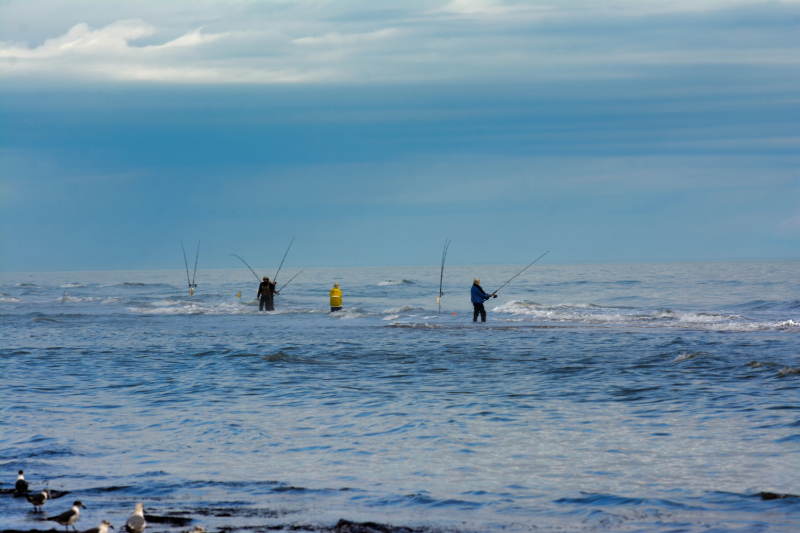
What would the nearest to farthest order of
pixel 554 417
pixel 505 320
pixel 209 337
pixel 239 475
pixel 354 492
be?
pixel 354 492 < pixel 239 475 < pixel 554 417 < pixel 209 337 < pixel 505 320

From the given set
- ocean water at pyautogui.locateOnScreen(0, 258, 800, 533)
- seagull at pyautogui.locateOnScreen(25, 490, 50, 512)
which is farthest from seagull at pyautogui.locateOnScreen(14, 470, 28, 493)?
seagull at pyautogui.locateOnScreen(25, 490, 50, 512)

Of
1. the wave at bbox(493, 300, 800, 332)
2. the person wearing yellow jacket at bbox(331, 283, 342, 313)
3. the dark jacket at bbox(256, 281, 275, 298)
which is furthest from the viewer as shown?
the dark jacket at bbox(256, 281, 275, 298)

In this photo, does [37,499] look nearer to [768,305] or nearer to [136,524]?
[136,524]

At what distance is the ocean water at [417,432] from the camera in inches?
239

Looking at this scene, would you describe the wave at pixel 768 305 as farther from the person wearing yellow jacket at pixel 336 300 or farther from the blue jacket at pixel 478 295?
the person wearing yellow jacket at pixel 336 300

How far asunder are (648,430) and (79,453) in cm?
683

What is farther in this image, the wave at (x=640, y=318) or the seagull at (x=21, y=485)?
the wave at (x=640, y=318)

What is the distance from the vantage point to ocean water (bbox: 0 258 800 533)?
6.08 metres

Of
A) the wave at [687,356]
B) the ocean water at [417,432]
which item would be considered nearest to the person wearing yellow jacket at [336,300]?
the ocean water at [417,432]

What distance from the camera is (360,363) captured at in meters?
16.3

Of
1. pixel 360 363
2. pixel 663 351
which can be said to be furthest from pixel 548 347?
→ pixel 360 363

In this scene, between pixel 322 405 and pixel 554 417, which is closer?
pixel 554 417

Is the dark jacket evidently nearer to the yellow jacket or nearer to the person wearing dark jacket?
the person wearing dark jacket

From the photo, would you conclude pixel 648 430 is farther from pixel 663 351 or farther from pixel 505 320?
pixel 505 320
